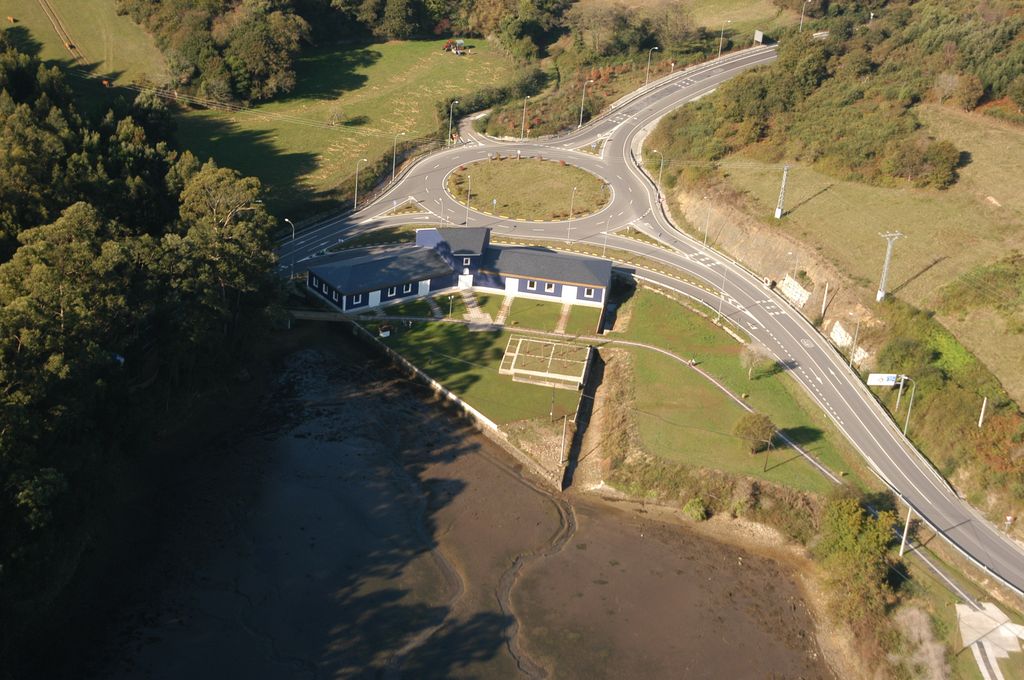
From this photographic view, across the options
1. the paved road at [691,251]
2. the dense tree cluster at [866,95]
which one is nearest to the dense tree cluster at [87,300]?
the paved road at [691,251]

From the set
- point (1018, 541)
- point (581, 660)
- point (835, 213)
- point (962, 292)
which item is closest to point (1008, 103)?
point (835, 213)

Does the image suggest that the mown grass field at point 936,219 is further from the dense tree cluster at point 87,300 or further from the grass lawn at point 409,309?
the dense tree cluster at point 87,300

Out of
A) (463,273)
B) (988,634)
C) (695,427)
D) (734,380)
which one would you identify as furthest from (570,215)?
(988,634)

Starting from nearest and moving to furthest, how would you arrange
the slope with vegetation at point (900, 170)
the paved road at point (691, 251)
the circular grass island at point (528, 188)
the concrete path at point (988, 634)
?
the concrete path at point (988, 634) < the paved road at point (691, 251) < the slope with vegetation at point (900, 170) < the circular grass island at point (528, 188)

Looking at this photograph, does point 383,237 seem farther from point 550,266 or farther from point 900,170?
point 900,170

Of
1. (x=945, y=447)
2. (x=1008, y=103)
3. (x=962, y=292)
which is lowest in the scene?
(x=945, y=447)

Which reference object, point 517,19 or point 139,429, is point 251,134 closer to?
point 517,19
